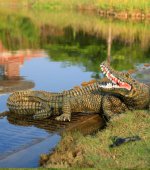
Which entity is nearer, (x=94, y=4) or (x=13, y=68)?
(x=13, y=68)

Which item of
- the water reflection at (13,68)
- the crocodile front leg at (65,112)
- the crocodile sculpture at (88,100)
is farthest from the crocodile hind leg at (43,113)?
the water reflection at (13,68)

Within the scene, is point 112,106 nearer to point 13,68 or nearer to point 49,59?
point 13,68

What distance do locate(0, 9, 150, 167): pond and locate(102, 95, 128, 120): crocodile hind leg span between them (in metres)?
1.06

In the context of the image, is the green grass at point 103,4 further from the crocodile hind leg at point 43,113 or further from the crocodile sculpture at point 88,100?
the crocodile hind leg at point 43,113

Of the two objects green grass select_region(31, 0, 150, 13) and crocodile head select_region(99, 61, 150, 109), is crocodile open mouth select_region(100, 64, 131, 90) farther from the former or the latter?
green grass select_region(31, 0, 150, 13)

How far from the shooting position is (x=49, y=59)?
14805mm

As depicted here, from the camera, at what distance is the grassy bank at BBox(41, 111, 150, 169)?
15.6ft

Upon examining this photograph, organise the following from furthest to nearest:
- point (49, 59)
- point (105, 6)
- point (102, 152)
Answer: point (105, 6) → point (49, 59) → point (102, 152)

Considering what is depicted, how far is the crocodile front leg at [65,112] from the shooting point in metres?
7.14

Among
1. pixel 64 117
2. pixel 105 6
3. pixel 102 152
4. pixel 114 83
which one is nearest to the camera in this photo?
pixel 102 152

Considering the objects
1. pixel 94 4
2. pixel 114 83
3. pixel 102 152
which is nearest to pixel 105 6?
pixel 94 4

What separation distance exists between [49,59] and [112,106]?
25.6 ft

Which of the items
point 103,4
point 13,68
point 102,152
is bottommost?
point 13,68

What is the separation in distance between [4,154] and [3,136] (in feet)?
2.62
